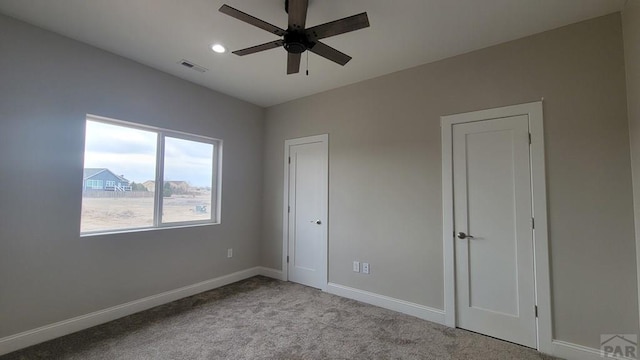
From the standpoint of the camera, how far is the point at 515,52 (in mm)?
2562

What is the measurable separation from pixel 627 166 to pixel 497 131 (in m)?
0.93

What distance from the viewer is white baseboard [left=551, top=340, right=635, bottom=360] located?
214cm

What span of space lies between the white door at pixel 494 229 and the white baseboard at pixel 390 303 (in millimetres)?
246

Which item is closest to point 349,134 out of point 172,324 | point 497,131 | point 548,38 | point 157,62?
point 497,131

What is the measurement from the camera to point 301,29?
1866mm

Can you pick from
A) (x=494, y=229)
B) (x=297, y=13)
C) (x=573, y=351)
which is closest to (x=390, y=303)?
(x=494, y=229)

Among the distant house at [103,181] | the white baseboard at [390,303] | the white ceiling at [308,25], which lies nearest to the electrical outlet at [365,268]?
the white baseboard at [390,303]

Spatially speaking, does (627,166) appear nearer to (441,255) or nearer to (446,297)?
(441,255)

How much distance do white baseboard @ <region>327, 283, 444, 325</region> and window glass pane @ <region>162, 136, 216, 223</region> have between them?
2125 millimetres

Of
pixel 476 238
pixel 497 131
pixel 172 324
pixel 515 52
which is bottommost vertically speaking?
pixel 172 324

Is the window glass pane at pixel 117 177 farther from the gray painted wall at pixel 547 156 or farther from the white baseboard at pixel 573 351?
the white baseboard at pixel 573 351

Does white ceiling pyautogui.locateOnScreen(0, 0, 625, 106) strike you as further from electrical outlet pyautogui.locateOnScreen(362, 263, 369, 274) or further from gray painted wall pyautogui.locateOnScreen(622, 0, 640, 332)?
electrical outlet pyautogui.locateOnScreen(362, 263, 369, 274)

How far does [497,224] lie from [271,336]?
94.5 inches

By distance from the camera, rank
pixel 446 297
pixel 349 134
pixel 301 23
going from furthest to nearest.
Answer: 1. pixel 349 134
2. pixel 446 297
3. pixel 301 23
